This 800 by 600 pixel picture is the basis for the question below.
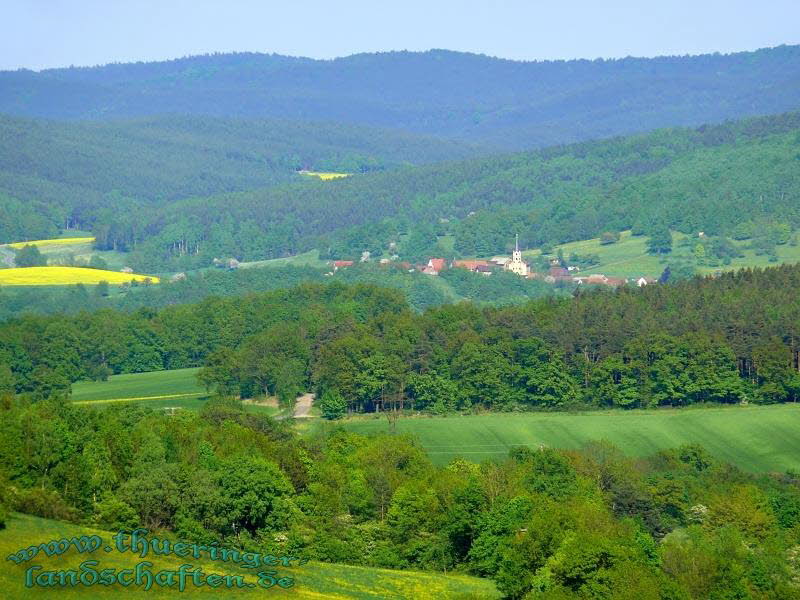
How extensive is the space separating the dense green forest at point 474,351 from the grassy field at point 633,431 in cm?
422

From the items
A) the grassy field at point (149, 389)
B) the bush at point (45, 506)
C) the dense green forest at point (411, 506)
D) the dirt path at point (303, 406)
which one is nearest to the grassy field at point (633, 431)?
the dirt path at point (303, 406)

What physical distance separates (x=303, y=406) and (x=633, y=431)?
20407 millimetres

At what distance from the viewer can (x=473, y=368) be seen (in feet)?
351

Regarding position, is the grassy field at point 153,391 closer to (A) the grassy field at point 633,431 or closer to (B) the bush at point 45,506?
(A) the grassy field at point 633,431

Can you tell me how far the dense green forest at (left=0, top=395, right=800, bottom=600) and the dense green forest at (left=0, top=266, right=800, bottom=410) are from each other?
91.5 ft

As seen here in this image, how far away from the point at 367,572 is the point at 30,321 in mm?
73689

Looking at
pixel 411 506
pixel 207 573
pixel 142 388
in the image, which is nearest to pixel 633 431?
pixel 411 506

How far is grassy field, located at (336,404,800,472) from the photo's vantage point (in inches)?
3514

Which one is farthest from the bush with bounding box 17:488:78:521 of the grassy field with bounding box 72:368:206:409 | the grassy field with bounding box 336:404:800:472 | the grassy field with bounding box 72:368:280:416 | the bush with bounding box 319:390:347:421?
the grassy field with bounding box 72:368:206:409

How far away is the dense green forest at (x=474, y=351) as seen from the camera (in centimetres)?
10462

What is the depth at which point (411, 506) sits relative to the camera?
63375 millimetres

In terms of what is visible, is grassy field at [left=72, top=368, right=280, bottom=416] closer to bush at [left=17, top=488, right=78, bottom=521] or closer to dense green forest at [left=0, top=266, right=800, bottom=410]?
dense green forest at [left=0, top=266, right=800, bottom=410]

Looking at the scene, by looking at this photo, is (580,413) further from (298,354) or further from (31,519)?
(31,519)

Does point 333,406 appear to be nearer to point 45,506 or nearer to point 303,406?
point 303,406
